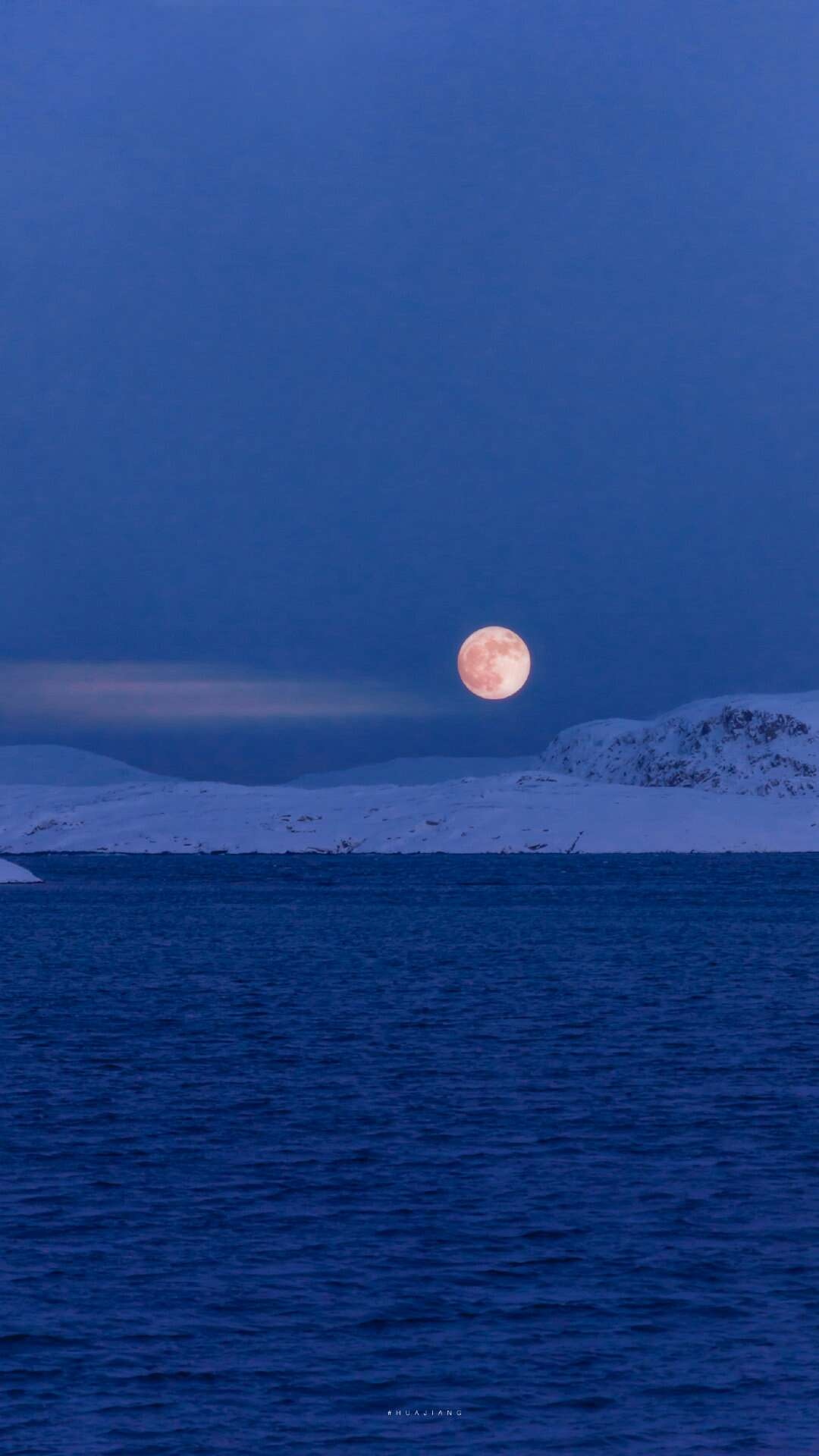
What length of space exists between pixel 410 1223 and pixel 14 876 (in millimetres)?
141463

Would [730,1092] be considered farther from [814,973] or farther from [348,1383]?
[814,973]

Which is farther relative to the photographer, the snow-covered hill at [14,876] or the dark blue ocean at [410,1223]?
the snow-covered hill at [14,876]

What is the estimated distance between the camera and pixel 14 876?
157 m

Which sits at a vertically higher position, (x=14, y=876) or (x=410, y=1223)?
(x=14, y=876)

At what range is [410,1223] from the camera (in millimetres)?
21312

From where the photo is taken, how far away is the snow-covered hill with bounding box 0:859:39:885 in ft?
509

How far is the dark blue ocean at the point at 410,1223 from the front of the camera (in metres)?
14.8

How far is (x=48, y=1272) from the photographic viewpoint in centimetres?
1905

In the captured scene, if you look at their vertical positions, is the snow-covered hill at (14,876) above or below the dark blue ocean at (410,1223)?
above

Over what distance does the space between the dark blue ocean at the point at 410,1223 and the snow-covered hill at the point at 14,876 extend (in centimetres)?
10460

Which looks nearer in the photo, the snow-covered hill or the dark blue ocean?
the dark blue ocean

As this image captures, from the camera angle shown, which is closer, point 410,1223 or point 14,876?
point 410,1223

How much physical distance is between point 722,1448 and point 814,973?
49519 mm

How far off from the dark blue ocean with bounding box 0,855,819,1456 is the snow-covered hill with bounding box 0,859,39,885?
10460 centimetres
